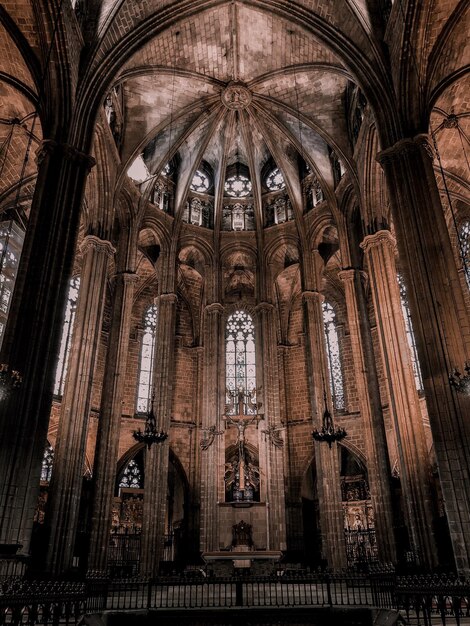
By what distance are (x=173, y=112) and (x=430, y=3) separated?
11691mm

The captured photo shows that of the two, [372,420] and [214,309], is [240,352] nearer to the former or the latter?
[214,309]

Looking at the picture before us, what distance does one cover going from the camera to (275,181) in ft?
86.6

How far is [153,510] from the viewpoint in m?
18.1

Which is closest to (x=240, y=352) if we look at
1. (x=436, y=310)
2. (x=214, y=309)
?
(x=214, y=309)

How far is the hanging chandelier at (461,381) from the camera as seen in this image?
10.4 metres

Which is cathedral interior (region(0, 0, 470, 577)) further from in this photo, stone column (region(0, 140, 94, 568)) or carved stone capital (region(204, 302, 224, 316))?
carved stone capital (region(204, 302, 224, 316))

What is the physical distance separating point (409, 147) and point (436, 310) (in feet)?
16.2

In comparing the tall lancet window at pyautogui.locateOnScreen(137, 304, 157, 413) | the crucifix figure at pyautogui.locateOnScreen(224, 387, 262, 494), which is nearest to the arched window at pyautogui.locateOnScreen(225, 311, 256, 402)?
the crucifix figure at pyautogui.locateOnScreen(224, 387, 262, 494)

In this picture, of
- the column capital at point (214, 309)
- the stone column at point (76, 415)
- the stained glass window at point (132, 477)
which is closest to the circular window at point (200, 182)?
the column capital at point (214, 309)

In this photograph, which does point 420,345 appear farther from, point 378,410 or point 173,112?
point 173,112

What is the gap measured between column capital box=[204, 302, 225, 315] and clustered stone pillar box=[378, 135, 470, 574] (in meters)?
10.7

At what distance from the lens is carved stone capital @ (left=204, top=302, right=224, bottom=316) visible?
76.1ft

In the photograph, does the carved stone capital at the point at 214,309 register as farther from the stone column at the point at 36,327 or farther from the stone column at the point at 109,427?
the stone column at the point at 36,327

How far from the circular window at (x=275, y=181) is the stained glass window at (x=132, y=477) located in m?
15.2
